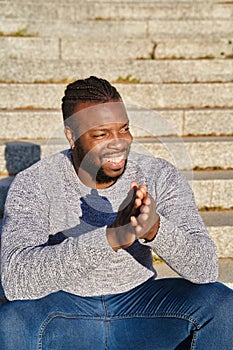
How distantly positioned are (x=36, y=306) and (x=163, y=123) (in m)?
2.09

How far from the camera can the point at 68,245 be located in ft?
5.70

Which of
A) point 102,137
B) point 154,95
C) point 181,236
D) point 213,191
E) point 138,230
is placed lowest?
point 213,191

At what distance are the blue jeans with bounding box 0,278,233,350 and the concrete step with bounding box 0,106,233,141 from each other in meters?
1.42

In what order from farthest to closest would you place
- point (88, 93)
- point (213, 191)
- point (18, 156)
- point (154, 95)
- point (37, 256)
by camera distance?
point (154, 95)
point (18, 156)
point (213, 191)
point (88, 93)
point (37, 256)

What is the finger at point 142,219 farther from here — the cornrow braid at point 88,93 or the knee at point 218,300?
the cornrow braid at point 88,93

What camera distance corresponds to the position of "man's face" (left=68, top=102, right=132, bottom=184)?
1.95m

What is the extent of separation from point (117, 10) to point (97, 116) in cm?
316

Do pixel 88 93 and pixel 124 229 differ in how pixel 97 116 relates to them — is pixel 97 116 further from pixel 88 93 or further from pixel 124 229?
pixel 124 229

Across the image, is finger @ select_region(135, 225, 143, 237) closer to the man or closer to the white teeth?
the man

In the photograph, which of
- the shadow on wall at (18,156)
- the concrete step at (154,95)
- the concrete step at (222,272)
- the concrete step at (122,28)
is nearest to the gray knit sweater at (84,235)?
the concrete step at (222,272)

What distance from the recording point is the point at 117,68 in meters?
3.95

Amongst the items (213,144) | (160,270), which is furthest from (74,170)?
(213,144)

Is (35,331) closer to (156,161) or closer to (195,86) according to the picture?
Answer: (156,161)

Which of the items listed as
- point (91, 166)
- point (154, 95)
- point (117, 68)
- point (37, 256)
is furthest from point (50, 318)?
point (117, 68)
